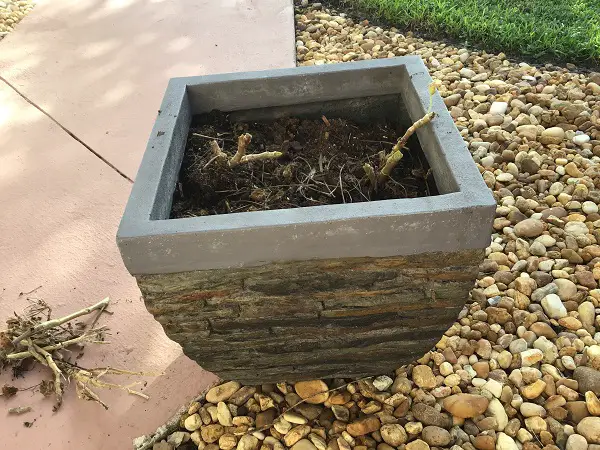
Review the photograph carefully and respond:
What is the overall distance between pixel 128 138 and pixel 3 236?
33.0 inches

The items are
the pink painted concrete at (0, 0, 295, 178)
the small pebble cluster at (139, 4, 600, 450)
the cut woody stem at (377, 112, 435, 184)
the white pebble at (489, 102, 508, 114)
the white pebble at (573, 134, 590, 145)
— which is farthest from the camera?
the pink painted concrete at (0, 0, 295, 178)

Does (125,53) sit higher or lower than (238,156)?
lower

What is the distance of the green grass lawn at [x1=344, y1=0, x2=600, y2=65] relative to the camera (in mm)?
3152

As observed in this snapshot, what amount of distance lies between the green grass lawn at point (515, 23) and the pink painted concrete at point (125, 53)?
35.4 inches

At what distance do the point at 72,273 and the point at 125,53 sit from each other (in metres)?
2.04

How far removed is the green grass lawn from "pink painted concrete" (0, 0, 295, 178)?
900mm

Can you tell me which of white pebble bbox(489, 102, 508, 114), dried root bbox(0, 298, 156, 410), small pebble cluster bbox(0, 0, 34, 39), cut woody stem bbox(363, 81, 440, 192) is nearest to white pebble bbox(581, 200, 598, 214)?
white pebble bbox(489, 102, 508, 114)

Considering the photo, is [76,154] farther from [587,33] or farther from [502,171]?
[587,33]

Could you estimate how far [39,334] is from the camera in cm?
188

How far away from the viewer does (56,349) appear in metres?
1.88

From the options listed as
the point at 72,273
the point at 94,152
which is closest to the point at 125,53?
the point at 94,152

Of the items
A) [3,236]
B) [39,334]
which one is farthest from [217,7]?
[39,334]

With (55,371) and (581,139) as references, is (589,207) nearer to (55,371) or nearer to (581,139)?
(581,139)

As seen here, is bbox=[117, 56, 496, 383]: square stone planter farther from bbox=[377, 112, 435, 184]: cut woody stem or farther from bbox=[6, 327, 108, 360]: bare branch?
bbox=[6, 327, 108, 360]: bare branch
